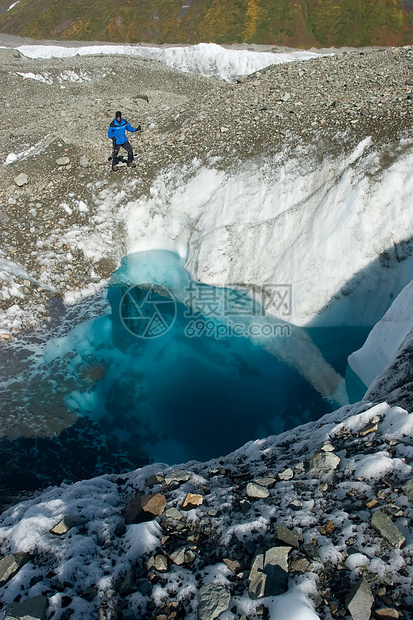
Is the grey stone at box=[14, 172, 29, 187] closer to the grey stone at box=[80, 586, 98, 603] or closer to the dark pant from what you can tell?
the dark pant

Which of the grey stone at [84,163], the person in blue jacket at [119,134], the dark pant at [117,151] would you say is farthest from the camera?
the grey stone at [84,163]

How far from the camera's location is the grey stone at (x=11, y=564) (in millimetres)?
4637

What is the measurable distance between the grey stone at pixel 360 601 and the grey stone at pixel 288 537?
716 mm

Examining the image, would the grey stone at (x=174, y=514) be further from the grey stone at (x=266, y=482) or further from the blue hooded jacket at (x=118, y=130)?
the blue hooded jacket at (x=118, y=130)

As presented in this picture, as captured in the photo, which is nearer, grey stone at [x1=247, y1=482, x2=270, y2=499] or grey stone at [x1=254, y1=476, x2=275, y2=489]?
grey stone at [x1=247, y1=482, x2=270, y2=499]

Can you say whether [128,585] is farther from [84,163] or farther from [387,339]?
[84,163]

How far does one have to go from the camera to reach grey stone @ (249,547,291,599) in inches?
162

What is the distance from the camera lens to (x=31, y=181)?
15.6m

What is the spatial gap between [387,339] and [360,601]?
21.2 feet

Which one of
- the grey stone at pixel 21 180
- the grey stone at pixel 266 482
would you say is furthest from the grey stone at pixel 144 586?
the grey stone at pixel 21 180

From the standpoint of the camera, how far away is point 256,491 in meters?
5.53

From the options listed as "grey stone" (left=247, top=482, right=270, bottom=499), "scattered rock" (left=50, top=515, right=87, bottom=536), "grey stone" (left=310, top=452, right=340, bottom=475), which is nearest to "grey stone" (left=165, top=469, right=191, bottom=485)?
"grey stone" (left=247, top=482, right=270, bottom=499)

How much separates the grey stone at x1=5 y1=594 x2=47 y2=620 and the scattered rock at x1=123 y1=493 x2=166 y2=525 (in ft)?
4.67

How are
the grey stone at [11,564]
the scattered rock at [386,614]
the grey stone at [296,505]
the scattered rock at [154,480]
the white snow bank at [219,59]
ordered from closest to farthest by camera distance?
the scattered rock at [386,614]
the grey stone at [11,564]
the grey stone at [296,505]
the scattered rock at [154,480]
the white snow bank at [219,59]
